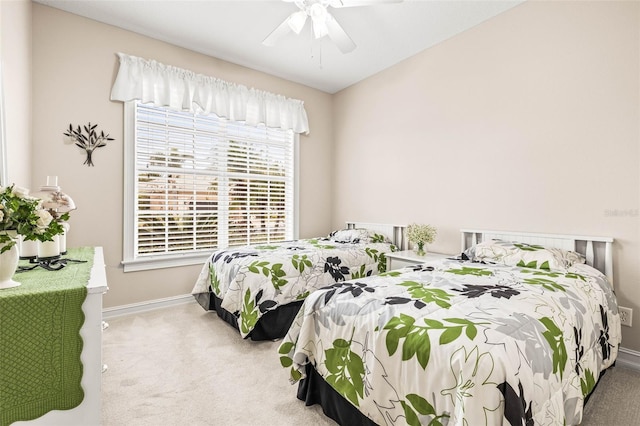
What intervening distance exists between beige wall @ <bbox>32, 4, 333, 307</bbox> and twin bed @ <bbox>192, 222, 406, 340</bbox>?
77 cm

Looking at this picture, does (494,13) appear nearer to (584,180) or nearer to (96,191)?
(584,180)

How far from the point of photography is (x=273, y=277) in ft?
8.14

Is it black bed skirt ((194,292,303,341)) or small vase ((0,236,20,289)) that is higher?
small vase ((0,236,20,289))

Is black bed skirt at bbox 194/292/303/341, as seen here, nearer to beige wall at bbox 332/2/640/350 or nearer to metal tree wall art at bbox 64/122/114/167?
beige wall at bbox 332/2/640/350

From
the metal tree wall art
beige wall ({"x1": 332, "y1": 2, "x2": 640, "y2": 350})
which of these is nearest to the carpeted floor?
beige wall ({"x1": 332, "y1": 2, "x2": 640, "y2": 350})

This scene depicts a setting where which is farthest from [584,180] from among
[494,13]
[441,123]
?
[494,13]

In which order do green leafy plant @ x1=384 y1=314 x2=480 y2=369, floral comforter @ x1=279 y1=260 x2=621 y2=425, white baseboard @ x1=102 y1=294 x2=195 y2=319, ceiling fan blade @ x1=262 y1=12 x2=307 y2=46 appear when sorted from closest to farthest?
floral comforter @ x1=279 y1=260 x2=621 y2=425 < green leafy plant @ x1=384 y1=314 x2=480 y2=369 < ceiling fan blade @ x1=262 y1=12 x2=307 y2=46 < white baseboard @ x1=102 y1=294 x2=195 y2=319

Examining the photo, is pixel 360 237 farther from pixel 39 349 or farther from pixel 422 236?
pixel 39 349

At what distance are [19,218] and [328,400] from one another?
1.64m

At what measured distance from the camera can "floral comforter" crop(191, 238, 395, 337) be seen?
95.2 inches

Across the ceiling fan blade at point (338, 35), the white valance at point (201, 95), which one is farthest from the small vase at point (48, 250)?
the ceiling fan blade at point (338, 35)

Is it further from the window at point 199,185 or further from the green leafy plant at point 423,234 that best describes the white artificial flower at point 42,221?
the green leafy plant at point 423,234

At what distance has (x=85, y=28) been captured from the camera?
9.32 feet

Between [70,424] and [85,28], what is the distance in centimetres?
332
